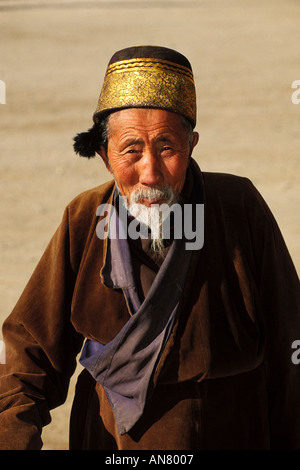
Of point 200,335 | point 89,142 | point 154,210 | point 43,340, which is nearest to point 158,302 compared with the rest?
point 200,335

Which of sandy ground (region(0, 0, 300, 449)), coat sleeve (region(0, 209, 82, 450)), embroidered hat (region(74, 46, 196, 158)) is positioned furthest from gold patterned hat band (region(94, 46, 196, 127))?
sandy ground (region(0, 0, 300, 449))

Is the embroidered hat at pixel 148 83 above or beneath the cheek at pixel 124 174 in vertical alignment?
above

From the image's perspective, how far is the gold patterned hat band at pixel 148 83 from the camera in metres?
2.09

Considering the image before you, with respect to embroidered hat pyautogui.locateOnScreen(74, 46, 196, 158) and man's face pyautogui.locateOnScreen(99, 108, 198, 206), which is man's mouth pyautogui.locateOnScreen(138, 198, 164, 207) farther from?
embroidered hat pyautogui.locateOnScreen(74, 46, 196, 158)

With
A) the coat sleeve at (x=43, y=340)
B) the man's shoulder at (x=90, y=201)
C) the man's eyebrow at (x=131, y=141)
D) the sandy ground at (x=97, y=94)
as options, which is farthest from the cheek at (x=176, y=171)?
the sandy ground at (x=97, y=94)

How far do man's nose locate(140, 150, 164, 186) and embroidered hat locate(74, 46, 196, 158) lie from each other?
0.45 ft

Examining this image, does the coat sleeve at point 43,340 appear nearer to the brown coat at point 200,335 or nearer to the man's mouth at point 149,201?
the brown coat at point 200,335

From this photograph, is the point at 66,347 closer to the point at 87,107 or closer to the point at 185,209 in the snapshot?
the point at 185,209

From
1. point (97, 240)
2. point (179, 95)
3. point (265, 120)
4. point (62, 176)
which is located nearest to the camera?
point (179, 95)

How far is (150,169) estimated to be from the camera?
6.85 ft

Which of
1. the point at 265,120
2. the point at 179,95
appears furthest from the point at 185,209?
the point at 265,120

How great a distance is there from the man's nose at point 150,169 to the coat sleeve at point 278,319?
1.16ft

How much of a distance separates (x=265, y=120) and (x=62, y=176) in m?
2.74

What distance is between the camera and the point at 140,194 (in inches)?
83.8
